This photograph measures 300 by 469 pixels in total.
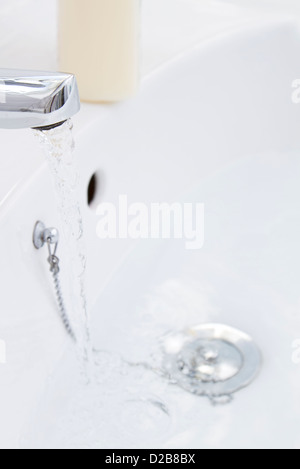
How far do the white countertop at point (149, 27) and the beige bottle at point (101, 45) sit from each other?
0.08 feet

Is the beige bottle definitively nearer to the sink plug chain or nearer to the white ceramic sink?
the white ceramic sink

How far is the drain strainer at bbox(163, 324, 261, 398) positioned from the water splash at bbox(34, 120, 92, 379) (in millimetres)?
65

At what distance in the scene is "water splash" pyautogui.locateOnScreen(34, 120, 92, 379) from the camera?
419mm

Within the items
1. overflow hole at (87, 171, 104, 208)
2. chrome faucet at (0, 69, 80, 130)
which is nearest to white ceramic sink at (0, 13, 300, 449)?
overflow hole at (87, 171, 104, 208)

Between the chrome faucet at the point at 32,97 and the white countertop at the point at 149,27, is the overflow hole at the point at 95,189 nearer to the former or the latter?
the white countertop at the point at 149,27

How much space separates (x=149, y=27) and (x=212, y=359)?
350 mm

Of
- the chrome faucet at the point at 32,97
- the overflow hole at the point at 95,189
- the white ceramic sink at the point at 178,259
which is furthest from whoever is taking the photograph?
the overflow hole at the point at 95,189

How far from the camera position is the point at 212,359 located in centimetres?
55

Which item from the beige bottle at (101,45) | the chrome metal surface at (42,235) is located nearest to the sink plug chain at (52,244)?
the chrome metal surface at (42,235)

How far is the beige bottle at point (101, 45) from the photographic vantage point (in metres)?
0.54

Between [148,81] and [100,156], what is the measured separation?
0.09 meters

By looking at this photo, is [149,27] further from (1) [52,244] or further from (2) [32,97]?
(2) [32,97]

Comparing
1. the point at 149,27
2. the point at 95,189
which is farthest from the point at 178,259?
the point at 149,27
